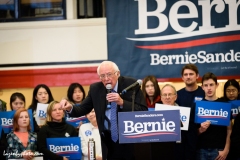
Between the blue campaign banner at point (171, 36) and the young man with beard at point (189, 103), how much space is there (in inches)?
57.1

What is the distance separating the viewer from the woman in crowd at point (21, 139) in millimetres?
7109

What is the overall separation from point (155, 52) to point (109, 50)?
2.47ft

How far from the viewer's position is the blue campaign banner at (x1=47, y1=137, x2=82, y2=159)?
7.18m

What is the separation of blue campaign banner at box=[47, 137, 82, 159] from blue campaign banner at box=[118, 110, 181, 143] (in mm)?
2219

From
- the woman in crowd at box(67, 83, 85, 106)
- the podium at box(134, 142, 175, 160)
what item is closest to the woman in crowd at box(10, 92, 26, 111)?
the woman in crowd at box(67, 83, 85, 106)

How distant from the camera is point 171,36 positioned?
907 cm

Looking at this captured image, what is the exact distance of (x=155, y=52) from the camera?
357 inches

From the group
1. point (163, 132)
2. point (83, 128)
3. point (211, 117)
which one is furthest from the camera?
point (83, 128)

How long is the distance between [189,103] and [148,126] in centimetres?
245

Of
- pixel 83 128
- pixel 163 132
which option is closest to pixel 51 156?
pixel 83 128

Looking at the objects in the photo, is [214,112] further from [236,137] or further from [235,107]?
[235,107]

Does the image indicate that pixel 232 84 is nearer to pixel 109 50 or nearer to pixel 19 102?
pixel 109 50

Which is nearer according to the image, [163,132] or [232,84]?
[163,132]

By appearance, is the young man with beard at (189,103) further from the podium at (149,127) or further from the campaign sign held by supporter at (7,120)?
the campaign sign held by supporter at (7,120)
